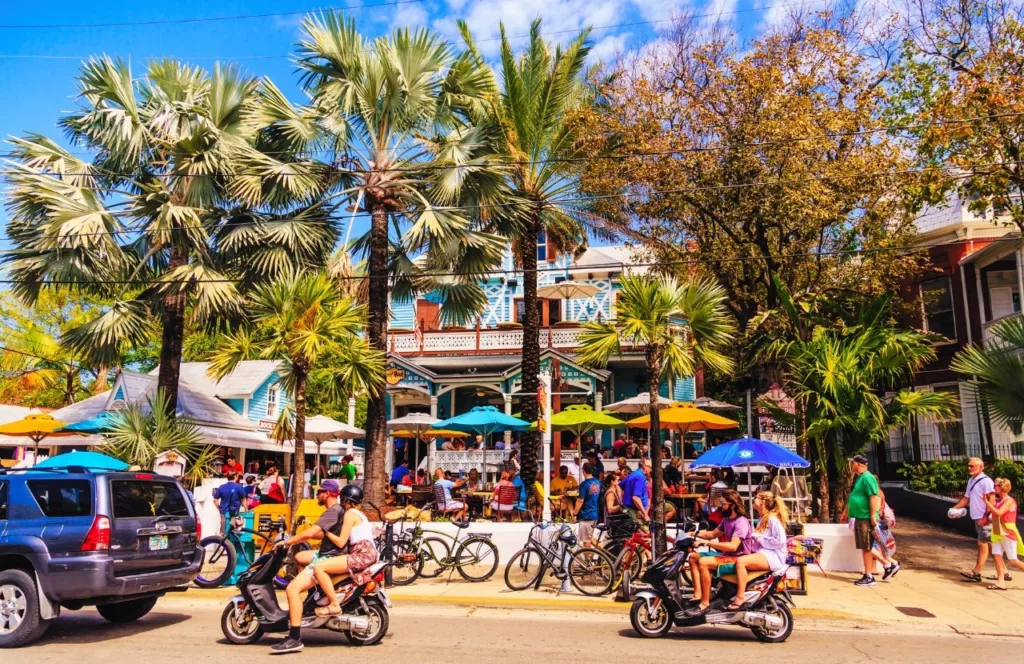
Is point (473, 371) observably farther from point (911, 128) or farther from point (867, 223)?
point (911, 128)

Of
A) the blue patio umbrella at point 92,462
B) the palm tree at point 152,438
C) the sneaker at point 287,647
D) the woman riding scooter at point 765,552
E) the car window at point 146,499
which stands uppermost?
the palm tree at point 152,438

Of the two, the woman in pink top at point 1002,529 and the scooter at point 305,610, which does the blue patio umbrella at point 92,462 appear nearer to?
the scooter at point 305,610

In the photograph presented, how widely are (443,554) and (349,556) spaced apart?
194 inches

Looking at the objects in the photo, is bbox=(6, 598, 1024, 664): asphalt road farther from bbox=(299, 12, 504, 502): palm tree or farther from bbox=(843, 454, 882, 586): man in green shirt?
bbox=(299, 12, 504, 502): palm tree

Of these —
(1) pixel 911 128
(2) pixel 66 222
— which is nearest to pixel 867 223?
(1) pixel 911 128

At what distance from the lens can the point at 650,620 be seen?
874 centimetres

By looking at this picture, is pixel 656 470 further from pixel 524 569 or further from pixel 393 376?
pixel 393 376

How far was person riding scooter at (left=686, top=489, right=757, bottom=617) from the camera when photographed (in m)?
8.59

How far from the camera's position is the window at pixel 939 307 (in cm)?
2445

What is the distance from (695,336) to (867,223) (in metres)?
8.85

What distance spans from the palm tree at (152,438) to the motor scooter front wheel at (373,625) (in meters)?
9.81

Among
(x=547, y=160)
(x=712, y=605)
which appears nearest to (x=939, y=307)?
(x=547, y=160)

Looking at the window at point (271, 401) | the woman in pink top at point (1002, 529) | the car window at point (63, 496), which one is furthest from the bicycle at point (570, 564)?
the window at point (271, 401)

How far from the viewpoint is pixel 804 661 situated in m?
7.62
